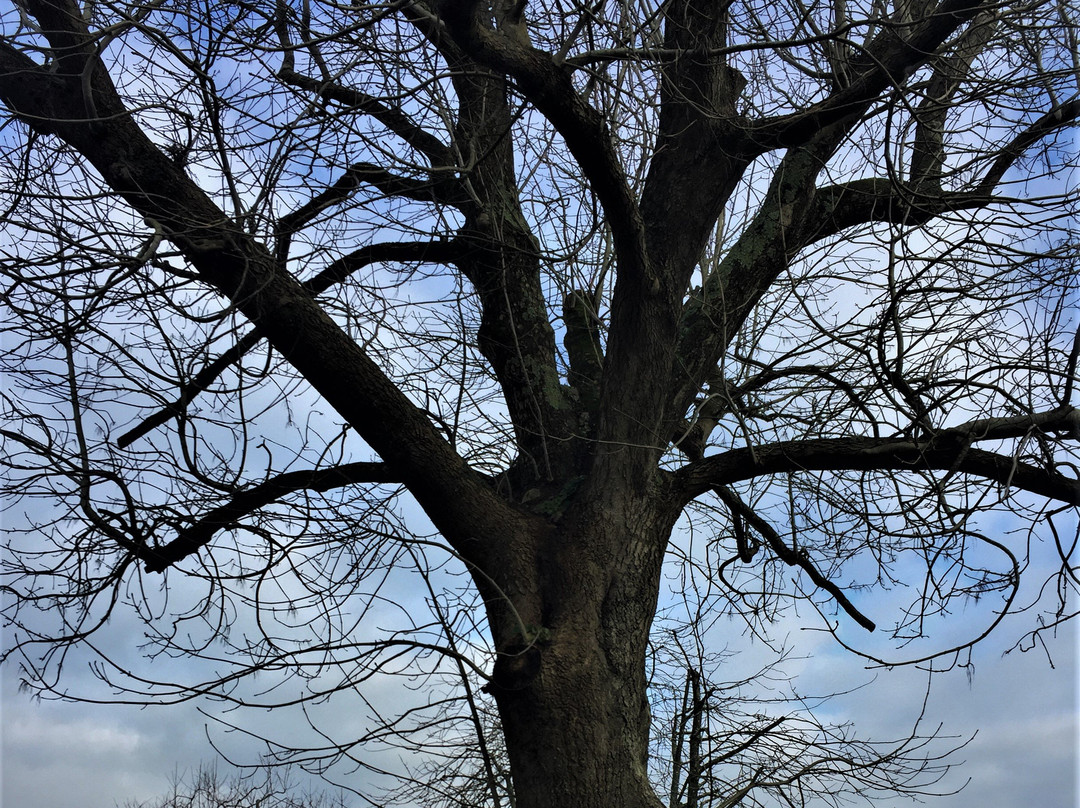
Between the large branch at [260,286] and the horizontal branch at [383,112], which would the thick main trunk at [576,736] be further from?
the horizontal branch at [383,112]

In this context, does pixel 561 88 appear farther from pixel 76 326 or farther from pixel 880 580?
pixel 880 580

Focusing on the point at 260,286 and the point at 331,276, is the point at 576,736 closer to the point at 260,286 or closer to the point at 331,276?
the point at 260,286

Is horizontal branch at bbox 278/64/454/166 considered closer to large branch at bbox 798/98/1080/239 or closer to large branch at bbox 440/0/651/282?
large branch at bbox 440/0/651/282

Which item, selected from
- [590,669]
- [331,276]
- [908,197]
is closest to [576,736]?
[590,669]

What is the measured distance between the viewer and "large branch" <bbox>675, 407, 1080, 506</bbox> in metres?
3.71

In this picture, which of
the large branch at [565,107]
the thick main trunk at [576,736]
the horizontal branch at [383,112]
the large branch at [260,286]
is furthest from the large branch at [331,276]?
the thick main trunk at [576,736]

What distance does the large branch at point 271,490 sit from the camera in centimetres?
409

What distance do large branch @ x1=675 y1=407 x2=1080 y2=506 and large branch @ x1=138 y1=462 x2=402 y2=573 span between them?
59.7 inches

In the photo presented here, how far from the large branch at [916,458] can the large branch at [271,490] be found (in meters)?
1.52

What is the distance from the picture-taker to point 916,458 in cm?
385

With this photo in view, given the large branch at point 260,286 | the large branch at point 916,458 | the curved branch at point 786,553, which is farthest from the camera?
the curved branch at point 786,553

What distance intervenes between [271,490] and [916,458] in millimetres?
3030

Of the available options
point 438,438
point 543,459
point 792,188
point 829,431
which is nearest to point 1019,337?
point 829,431

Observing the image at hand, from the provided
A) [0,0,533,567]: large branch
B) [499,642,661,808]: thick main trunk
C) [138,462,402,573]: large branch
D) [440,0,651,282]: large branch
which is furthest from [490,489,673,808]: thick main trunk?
[440,0,651,282]: large branch
